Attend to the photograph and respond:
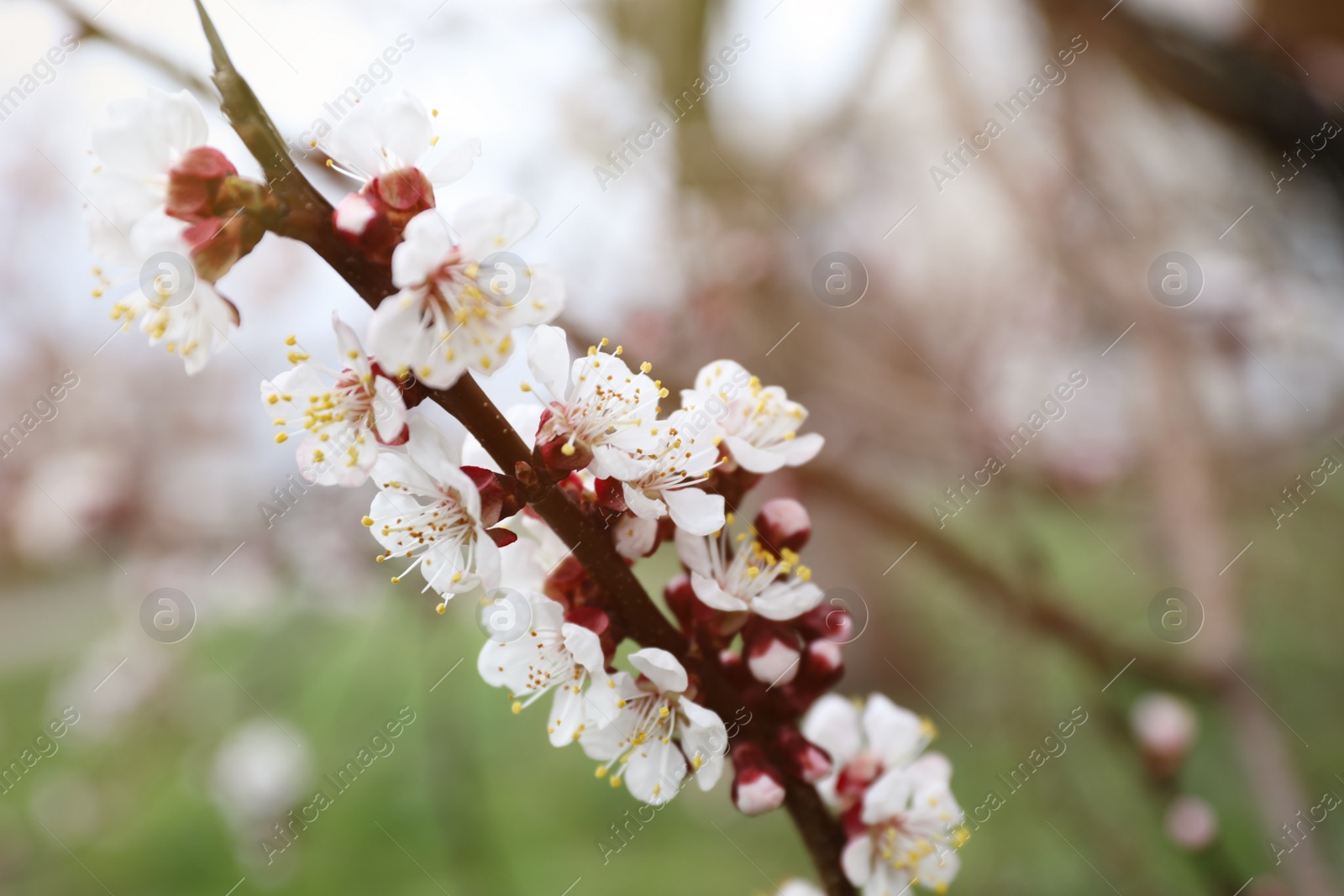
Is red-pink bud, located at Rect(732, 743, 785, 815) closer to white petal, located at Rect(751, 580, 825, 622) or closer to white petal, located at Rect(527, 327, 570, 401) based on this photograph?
white petal, located at Rect(751, 580, 825, 622)

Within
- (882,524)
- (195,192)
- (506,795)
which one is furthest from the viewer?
(506,795)

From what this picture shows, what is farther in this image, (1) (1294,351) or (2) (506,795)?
(2) (506,795)

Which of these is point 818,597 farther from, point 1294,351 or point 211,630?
point 211,630

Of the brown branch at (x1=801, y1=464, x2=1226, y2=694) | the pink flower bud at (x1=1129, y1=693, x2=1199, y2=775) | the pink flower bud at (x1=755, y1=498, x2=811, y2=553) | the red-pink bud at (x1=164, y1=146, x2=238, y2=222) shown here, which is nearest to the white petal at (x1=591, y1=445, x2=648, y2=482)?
the pink flower bud at (x1=755, y1=498, x2=811, y2=553)

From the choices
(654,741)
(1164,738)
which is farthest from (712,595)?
(1164,738)

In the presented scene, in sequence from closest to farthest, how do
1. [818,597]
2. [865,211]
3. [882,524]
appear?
[818,597] → [882,524] → [865,211]

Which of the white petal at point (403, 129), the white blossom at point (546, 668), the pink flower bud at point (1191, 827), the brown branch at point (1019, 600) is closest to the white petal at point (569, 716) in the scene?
the white blossom at point (546, 668)

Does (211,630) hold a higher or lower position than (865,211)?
lower

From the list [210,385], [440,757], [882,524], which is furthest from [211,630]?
[882,524]

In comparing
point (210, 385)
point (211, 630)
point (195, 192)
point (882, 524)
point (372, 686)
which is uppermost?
point (195, 192)
